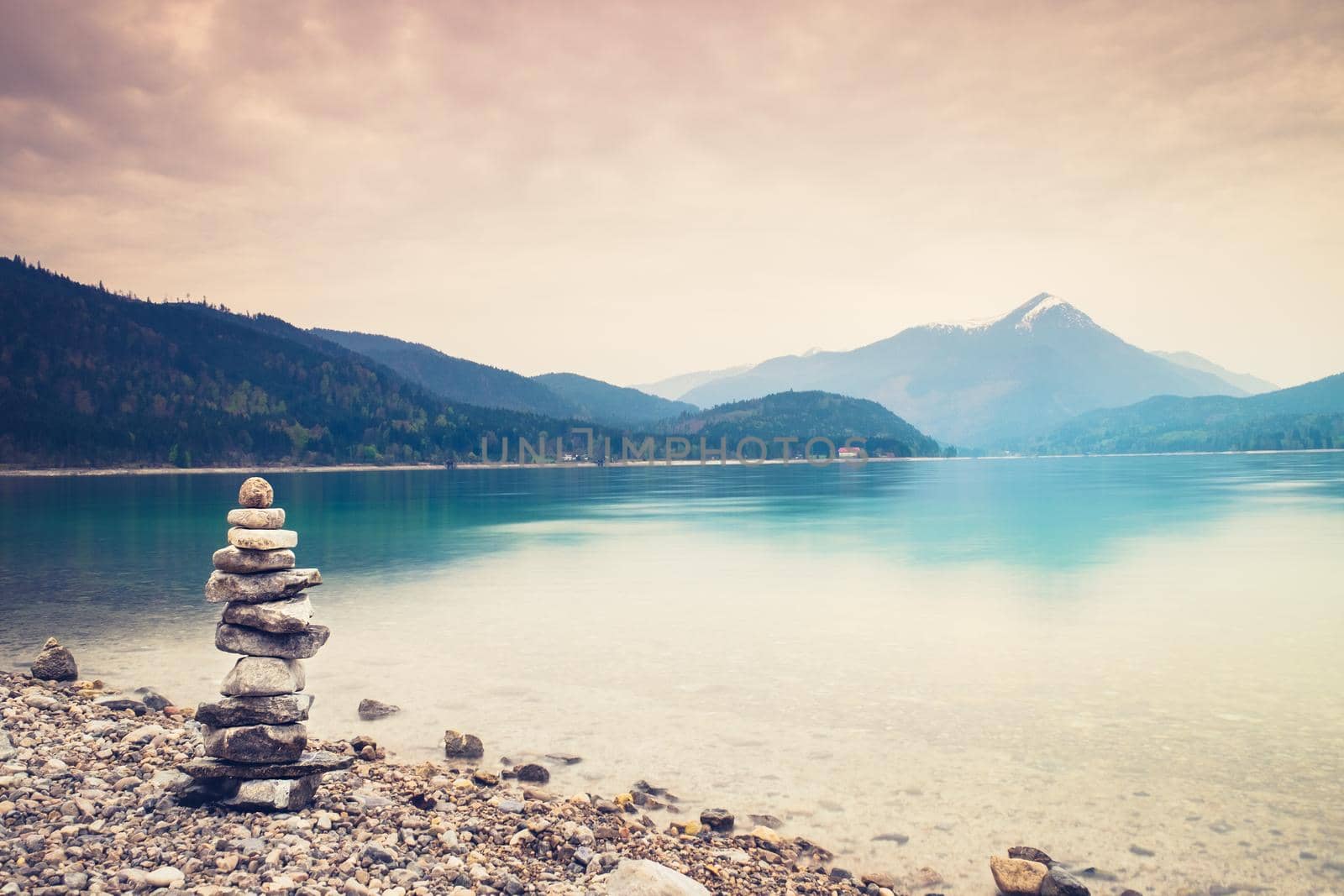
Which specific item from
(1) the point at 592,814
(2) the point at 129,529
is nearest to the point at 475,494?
(2) the point at 129,529

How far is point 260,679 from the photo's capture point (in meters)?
15.2

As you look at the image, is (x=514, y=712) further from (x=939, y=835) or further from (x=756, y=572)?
(x=756, y=572)

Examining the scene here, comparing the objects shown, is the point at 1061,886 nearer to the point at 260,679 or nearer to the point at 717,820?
the point at 717,820

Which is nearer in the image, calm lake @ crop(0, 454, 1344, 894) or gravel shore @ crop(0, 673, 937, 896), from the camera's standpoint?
gravel shore @ crop(0, 673, 937, 896)

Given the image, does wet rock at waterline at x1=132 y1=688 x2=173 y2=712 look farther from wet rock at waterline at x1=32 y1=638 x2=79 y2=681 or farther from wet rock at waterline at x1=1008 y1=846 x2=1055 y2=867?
wet rock at waterline at x1=1008 y1=846 x2=1055 y2=867

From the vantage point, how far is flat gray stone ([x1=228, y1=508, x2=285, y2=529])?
1530 centimetres

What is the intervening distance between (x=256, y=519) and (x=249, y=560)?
72 cm

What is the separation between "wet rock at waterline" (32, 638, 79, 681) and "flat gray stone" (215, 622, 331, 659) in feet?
41.4

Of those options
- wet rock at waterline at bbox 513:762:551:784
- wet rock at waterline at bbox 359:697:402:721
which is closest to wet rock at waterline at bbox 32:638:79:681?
wet rock at waterline at bbox 359:697:402:721

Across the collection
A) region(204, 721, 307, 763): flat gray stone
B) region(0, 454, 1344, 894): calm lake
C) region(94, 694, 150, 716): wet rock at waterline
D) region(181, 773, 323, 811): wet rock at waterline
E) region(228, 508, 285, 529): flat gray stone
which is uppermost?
region(228, 508, 285, 529): flat gray stone

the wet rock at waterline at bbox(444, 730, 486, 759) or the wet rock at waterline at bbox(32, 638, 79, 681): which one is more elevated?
the wet rock at waterline at bbox(32, 638, 79, 681)

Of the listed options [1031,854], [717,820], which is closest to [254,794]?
[717,820]

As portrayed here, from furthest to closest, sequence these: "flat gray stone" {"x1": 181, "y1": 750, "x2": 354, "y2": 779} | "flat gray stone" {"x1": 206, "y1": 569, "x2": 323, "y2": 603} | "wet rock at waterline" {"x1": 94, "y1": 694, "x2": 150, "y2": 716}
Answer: "wet rock at waterline" {"x1": 94, "y1": 694, "x2": 150, "y2": 716}
"flat gray stone" {"x1": 206, "y1": 569, "x2": 323, "y2": 603}
"flat gray stone" {"x1": 181, "y1": 750, "x2": 354, "y2": 779}

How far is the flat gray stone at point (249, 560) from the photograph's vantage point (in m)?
15.4
